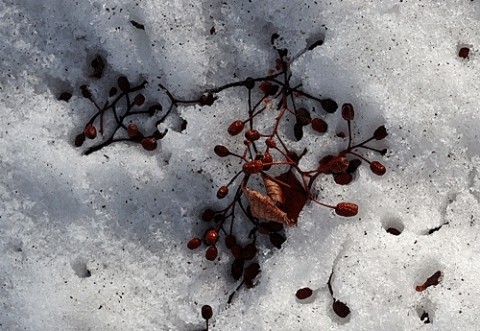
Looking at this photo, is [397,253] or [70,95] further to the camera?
[70,95]

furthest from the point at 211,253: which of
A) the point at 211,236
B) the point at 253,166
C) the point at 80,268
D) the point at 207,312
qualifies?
the point at 80,268

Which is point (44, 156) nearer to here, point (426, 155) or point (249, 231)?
point (249, 231)

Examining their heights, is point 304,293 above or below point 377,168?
below

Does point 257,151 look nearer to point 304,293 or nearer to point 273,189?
point 273,189

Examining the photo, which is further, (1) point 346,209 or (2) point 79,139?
(2) point 79,139

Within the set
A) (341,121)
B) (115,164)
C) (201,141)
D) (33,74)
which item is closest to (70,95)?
(33,74)

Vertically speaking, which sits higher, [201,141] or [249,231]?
[201,141]

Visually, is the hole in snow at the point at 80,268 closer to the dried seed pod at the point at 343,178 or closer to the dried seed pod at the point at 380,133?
the dried seed pod at the point at 343,178
